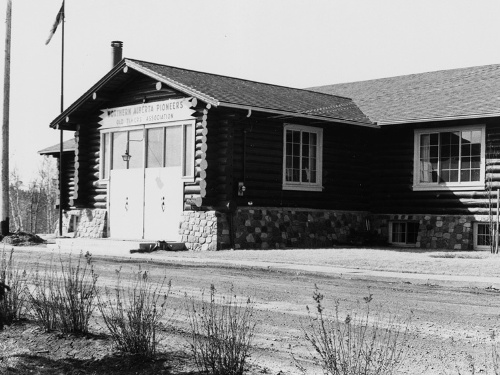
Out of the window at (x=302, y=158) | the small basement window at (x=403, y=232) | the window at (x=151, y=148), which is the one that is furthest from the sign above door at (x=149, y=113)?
the small basement window at (x=403, y=232)

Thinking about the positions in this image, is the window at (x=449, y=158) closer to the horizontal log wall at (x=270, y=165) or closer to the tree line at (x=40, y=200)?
the horizontal log wall at (x=270, y=165)

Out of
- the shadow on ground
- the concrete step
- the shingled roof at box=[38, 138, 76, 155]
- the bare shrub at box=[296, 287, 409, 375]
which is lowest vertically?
the shadow on ground

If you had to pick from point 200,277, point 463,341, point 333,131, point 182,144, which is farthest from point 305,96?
point 463,341

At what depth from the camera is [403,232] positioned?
26.5m

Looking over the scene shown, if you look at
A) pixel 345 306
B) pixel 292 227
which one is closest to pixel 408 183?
pixel 292 227

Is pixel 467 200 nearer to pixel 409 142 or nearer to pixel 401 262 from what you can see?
pixel 409 142


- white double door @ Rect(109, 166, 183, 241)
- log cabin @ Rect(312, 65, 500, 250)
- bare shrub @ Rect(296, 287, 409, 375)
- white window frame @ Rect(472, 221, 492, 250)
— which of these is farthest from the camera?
white double door @ Rect(109, 166, 183, 241)

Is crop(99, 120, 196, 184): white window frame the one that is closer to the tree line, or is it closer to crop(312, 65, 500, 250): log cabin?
crop(312, 65, 500, 250): log cabin

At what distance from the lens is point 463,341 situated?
28.6 ft

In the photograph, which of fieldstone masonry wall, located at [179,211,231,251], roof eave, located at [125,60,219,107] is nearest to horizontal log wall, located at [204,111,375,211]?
fieldstone masonry wall, located at [179,211,231,251]

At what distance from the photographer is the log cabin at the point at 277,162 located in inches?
912

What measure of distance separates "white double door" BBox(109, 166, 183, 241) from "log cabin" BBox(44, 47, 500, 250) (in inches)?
1.9

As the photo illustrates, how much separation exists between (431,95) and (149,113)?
9.52 m

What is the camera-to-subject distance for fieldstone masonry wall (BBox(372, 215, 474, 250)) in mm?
24125
